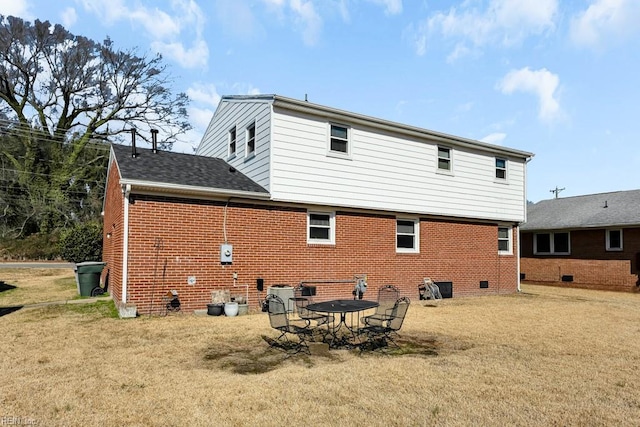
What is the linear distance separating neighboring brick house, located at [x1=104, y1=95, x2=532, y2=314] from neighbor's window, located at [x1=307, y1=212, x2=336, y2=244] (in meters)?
0.04

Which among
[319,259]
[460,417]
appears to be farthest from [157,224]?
[460,417]

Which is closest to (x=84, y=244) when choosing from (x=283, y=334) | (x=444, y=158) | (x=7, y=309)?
(x=7, y=309)

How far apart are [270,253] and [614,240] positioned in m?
18.1

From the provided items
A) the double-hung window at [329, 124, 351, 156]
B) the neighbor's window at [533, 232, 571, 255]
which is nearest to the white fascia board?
the double-hung window at [329, 124, 351, 156]

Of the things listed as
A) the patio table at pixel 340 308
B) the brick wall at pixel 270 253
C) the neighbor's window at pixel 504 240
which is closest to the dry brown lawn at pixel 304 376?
the patio table at pixel 340 308

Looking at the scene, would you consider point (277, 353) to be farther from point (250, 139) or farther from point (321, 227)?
point (250, 139)

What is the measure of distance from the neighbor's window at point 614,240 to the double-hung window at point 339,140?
1551 centimetres

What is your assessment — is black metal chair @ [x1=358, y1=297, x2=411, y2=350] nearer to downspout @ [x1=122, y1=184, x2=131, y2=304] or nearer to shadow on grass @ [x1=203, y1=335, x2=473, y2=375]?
shadow on grass @ [x1=203, y1=335, x2=473, y2=375]

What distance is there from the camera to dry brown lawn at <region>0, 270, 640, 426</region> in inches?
185

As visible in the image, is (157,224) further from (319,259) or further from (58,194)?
(58,194)

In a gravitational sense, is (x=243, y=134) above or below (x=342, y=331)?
above

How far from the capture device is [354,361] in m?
6.92

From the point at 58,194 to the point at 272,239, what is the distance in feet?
104

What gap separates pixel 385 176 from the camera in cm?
1505
